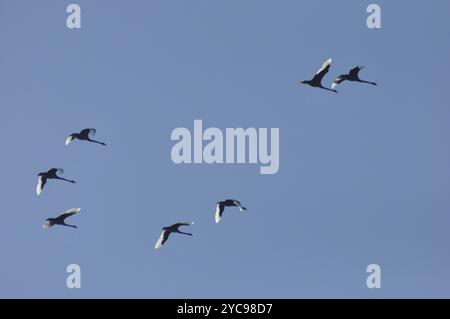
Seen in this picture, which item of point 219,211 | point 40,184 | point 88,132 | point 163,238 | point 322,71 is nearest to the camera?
point 322,71

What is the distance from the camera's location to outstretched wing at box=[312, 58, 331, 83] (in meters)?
29.8

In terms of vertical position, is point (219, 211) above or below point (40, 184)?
below

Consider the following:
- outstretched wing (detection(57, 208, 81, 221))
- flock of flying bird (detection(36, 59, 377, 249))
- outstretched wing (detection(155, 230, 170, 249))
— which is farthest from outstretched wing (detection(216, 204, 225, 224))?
outstretched wing (detection(57, 208, 81, 221))

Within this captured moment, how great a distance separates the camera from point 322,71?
3008 cm

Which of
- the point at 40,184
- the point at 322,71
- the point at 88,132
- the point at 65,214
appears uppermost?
the point at 322,71

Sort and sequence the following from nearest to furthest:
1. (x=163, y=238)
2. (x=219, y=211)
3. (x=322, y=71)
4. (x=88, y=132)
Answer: (x=322, y=71), (x=219, y=211), (x=88, y=132), (x=163, y=238)

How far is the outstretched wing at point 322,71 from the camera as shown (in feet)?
97.7

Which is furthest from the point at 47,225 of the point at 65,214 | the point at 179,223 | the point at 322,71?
the point at 322,71

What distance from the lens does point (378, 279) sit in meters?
30.1

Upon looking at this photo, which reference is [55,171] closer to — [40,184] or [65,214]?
[40,184]

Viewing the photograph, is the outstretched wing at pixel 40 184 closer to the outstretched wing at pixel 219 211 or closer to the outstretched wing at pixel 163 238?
the outstretched wing at pixel 163 238

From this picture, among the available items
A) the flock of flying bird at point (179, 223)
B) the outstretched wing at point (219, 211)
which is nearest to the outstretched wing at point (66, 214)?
the flock of flying bird at point (179, 223)

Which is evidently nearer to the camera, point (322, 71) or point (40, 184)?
point (322, 71)
